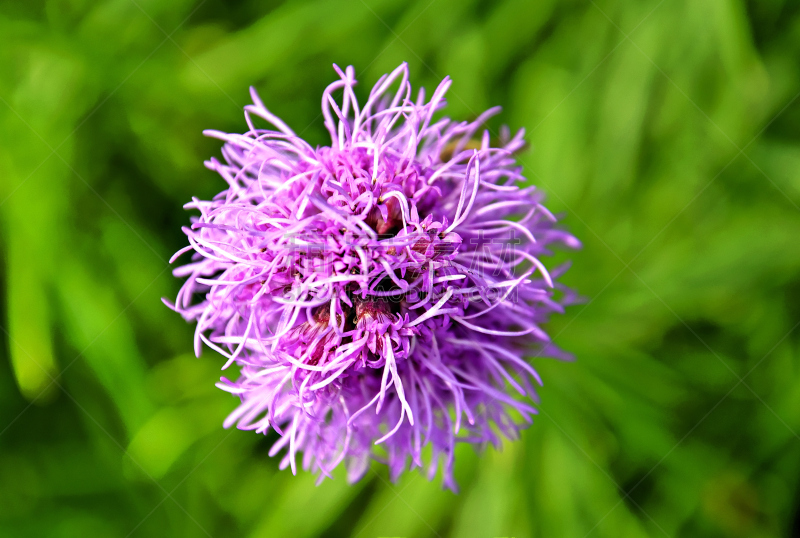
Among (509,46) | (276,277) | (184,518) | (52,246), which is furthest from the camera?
(184,518)

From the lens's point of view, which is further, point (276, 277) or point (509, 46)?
point (509, 46)

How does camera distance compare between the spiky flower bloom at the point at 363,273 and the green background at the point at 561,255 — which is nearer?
the spiky flower bloom at the point at 363,273

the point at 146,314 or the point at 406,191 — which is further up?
the point at 406,191

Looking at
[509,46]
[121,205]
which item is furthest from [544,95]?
[121,205]

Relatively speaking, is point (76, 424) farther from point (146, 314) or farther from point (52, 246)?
point (52, 246)

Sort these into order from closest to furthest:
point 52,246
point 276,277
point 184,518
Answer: point 276,277 < point 52,246 < point 184,518
